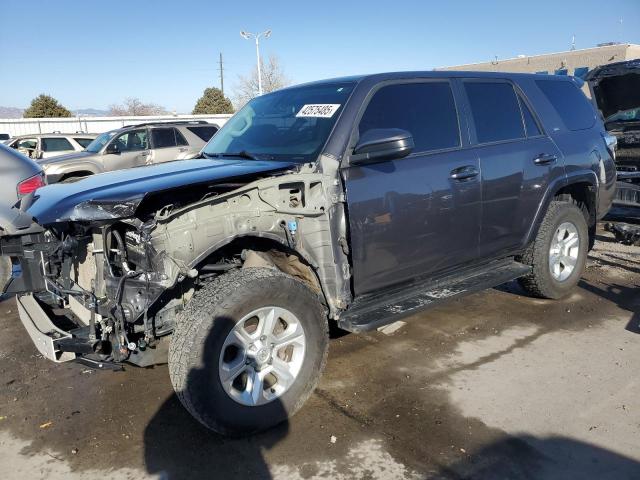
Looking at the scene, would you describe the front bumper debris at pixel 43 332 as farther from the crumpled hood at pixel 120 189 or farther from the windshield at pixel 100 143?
the windshield at pixel 100 143

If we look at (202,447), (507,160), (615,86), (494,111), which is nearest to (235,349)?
(202,447)

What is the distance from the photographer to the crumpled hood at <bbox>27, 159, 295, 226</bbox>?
105 inches

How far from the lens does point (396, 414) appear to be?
3.21 meters

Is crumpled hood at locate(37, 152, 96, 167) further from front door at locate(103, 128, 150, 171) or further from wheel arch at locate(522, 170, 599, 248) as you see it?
wheel arch at locate(522, 170, 599, 248)

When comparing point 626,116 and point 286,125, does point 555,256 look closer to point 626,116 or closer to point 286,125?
point 286,125

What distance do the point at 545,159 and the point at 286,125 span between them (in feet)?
7.47

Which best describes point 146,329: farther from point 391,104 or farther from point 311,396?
point 391,104

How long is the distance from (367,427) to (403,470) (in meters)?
0.43

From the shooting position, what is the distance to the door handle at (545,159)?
445 cm

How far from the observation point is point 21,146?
16125mm

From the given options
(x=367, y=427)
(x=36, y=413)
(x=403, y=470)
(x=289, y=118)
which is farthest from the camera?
(x=289, y=118)

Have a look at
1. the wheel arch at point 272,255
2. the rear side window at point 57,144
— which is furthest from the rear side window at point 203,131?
the wheel arch at point 272,255

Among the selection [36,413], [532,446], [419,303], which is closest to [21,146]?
[36,413]

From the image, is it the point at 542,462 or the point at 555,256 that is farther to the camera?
the point at 555,256
